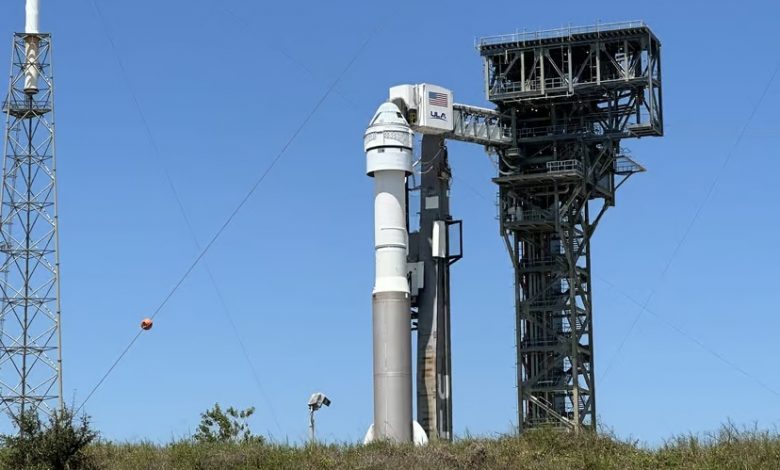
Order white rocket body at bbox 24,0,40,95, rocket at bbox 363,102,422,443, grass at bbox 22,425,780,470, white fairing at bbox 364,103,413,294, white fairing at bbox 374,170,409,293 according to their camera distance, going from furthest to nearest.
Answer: white rocket body at bbox 24,0,40,95, white fairing at bbox 364,103,413,294, white fairing at bbox 374,170,409,293, rocket at bbox 363,102,422,443, grass at bbox 22,425,780,470

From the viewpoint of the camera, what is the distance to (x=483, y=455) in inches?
2131

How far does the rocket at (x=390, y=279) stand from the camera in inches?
2734

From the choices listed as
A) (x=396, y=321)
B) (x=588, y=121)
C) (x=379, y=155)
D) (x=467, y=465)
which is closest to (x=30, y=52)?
(x=379, y=155)

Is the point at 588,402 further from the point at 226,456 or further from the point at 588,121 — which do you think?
the point at 226,456

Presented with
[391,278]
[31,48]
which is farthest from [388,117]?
[31,48]

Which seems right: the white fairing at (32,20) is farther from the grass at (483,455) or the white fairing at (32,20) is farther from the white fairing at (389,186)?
the grass at (483,455)

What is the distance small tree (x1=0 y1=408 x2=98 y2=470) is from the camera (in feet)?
176

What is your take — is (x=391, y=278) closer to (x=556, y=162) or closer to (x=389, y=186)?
(x=389, y=186)

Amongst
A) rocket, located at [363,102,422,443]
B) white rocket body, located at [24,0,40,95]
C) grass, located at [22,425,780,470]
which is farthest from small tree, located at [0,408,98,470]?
white rocket body, located at [24,0,40,95]

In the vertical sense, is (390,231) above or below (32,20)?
below

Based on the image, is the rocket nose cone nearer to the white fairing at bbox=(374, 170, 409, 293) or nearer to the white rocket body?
the white fairing at bbox=(374, 170, 409, 293)

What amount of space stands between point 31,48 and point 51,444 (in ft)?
109

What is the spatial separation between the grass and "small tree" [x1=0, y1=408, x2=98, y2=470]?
956 mm

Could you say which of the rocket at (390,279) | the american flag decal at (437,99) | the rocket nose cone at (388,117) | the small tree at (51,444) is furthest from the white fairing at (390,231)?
the small tree at (51,444)
